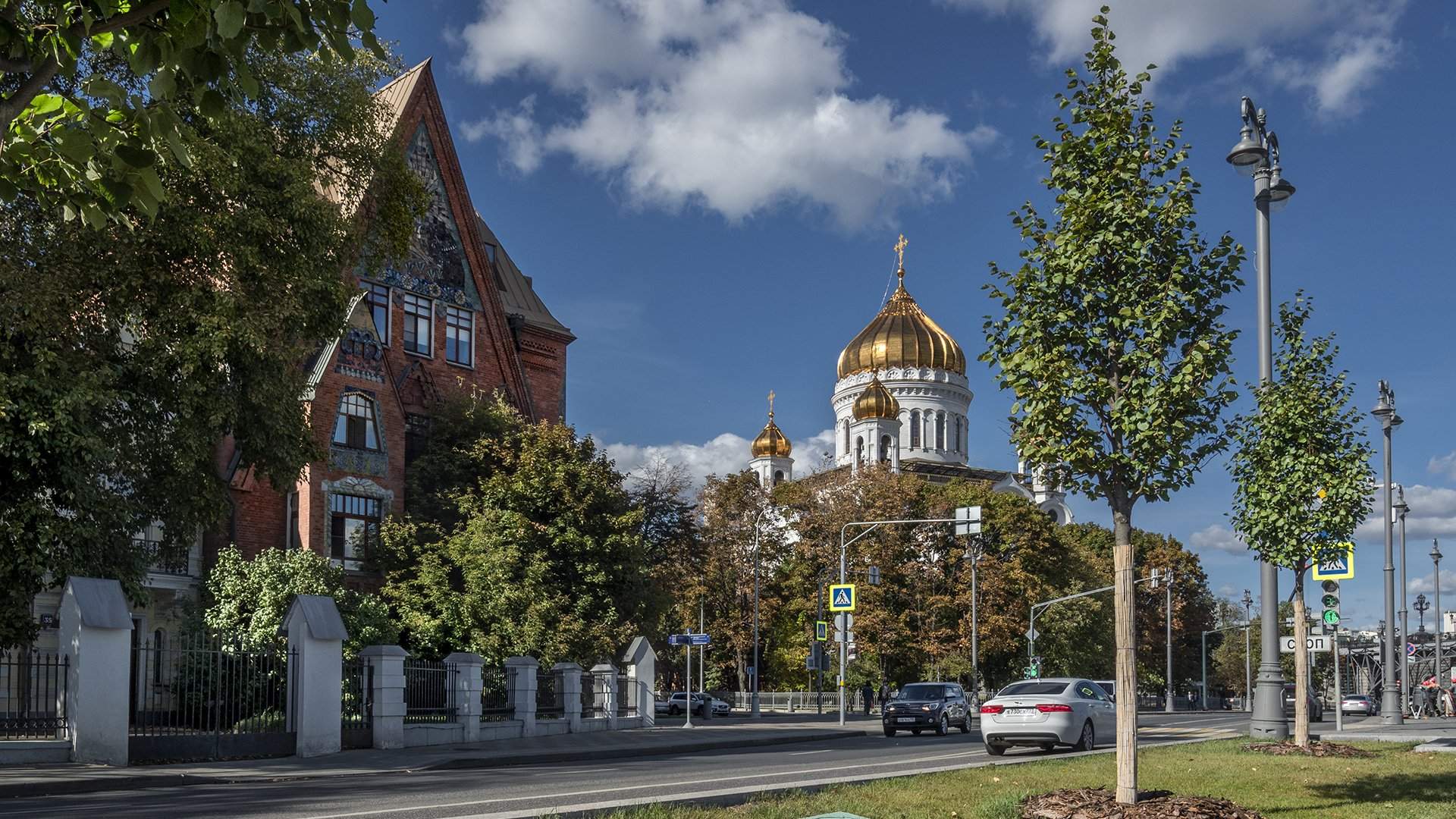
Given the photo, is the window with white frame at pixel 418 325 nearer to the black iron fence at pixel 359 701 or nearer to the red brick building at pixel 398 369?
the red brick building at pixel 398 369

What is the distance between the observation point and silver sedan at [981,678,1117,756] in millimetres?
22828

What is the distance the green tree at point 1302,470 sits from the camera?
744 inches

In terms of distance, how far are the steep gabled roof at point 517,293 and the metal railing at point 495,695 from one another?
18.9m

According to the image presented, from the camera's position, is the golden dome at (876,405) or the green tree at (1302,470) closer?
the green tree at (1302,470)

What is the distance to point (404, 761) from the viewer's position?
21781 mm

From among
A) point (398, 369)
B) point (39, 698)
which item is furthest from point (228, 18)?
point (398, 369)

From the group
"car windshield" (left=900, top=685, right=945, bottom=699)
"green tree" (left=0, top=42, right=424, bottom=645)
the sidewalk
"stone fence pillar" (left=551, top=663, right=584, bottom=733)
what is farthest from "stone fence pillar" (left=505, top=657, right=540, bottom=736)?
"car windshield" (left=900, top=685, right=945, bottom=699)

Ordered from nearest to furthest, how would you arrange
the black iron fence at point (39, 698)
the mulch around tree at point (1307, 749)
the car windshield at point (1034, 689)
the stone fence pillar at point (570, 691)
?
the mulch around tree at point (1307, 749) < the black iron fence at point (39, 698) < the car windshield at point (1034, 689) < the stone fence pillar at point (570, 691)

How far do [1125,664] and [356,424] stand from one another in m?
30.5

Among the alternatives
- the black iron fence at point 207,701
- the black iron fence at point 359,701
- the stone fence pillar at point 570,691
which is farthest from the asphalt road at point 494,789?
the stone fence pillar at point 570,691

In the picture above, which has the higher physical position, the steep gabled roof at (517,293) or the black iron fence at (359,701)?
the steep gabled roof at (517,293)

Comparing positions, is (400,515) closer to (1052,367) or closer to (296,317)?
(296,317)

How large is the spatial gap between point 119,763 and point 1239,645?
348 ft

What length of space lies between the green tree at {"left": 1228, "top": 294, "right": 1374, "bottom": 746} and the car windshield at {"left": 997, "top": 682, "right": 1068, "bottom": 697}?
498cm
